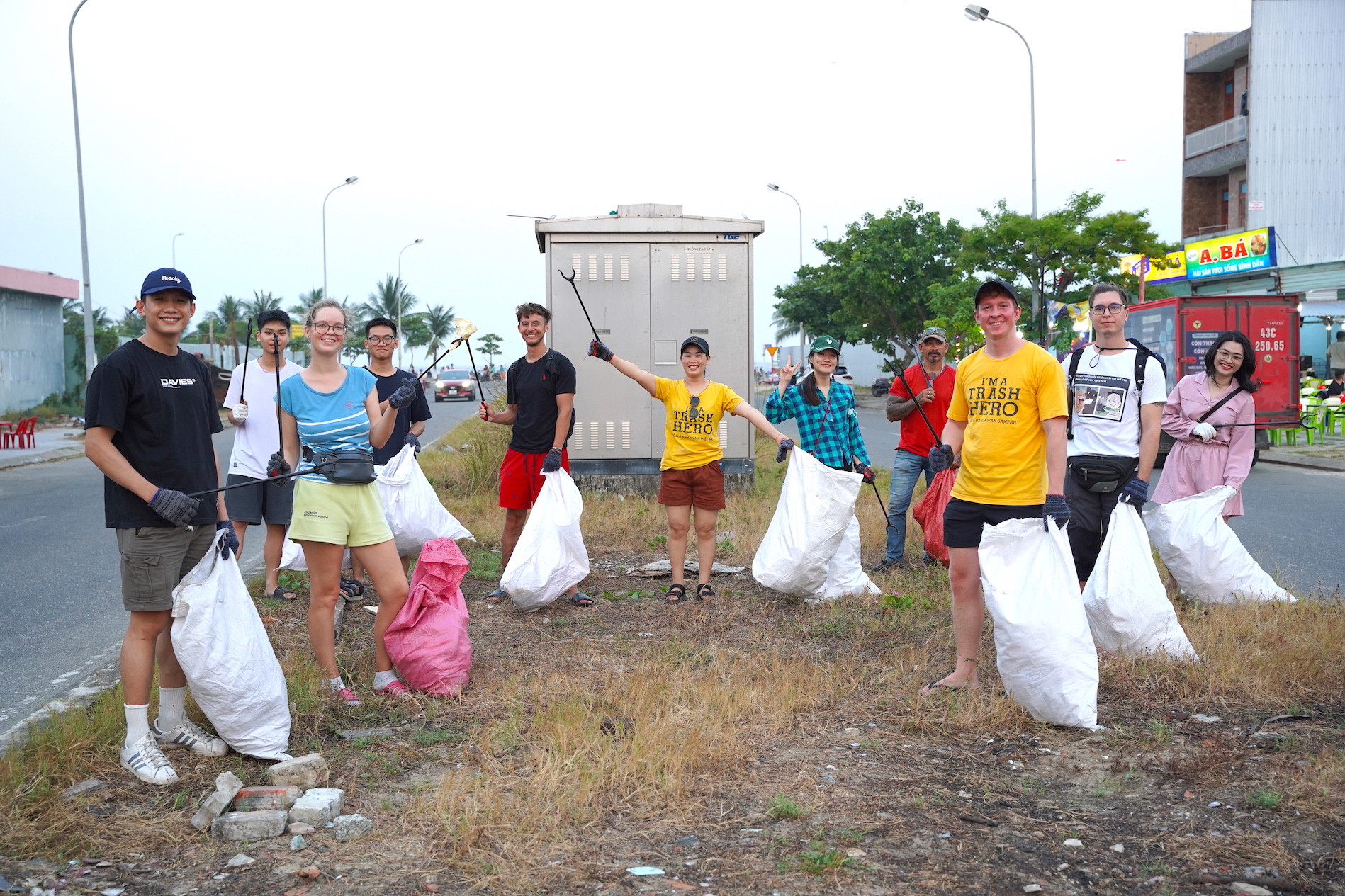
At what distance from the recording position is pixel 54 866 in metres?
3.15

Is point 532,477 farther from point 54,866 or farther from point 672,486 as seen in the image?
point 54,866

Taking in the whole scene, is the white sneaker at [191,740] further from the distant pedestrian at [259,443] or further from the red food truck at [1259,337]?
the red food truck at [1259,337]

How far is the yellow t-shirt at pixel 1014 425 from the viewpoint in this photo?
4.44 metres

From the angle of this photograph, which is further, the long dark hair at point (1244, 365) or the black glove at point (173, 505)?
the long dark hair at point (1244, 365)

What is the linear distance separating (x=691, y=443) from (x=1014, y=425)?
2.63 meters

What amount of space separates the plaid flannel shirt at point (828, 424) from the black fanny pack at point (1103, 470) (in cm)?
177

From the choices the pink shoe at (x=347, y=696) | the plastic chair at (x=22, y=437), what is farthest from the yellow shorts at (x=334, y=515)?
the plastic chair at (x=22, y=437)

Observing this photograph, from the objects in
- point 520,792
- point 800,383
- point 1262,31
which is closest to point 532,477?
point 800,383

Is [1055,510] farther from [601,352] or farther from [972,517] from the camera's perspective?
[601,352]

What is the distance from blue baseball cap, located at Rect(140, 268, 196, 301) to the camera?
12.6 feet

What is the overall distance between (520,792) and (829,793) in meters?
1.01

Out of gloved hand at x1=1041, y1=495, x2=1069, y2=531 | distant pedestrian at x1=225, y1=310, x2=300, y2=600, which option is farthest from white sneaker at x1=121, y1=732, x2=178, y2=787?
gloved hand at x1=1041, y1=495, x2=1069, y2=531

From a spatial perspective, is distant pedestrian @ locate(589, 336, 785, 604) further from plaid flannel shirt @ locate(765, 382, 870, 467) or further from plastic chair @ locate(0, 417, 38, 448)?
plastic chair @ locate(0, 417, 38, 448)

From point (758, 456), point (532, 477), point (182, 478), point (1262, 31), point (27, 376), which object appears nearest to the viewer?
point (182, 478)
